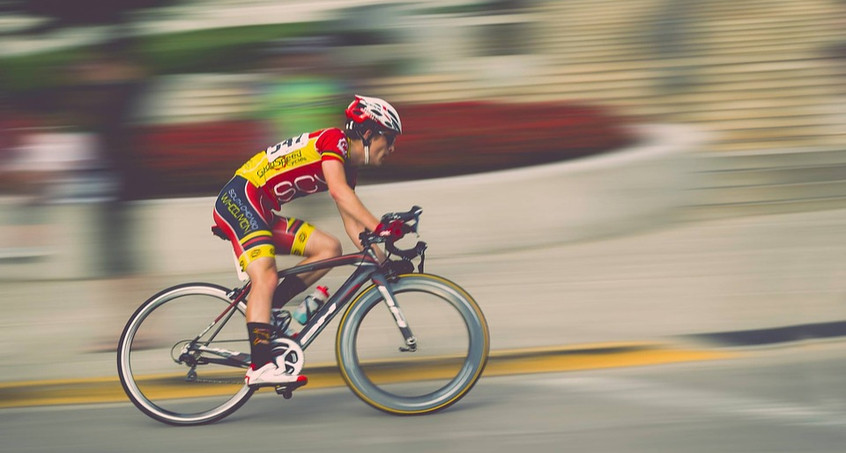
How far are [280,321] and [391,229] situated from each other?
0.74 metres

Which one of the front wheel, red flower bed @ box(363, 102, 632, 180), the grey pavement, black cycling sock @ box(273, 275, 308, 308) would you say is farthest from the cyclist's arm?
red flower bed @ box(363, 102, 632, 180)

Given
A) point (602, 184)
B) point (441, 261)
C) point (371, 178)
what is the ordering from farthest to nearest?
point (371, 178), point (602, 184), point (441, 261)

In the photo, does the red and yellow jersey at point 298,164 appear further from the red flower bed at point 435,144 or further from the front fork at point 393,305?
the red flower bed at point 435,144

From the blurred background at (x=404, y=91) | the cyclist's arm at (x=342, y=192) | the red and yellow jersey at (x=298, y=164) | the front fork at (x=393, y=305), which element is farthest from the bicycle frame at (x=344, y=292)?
the blurred background at (x=404, y=91)

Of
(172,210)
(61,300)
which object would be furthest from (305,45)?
(61,300)

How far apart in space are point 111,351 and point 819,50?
11.1 meters

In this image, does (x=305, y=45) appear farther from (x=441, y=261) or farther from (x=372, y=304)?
(x=372, y=304)

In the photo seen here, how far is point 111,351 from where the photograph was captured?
7.16 meters

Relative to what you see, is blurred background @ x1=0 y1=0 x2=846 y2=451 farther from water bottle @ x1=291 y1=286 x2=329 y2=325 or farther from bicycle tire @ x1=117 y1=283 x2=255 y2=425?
bicycle tire @ x1=117 y1=283 x2=255 y2=425

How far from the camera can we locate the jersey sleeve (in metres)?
5.28

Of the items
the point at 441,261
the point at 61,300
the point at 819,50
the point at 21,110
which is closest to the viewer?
the point at 61,300

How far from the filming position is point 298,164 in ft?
17.6

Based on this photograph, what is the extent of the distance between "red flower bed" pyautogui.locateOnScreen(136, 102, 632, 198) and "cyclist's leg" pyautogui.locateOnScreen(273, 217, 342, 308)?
4541 millimetres

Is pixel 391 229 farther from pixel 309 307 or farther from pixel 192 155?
pixel 192 155
